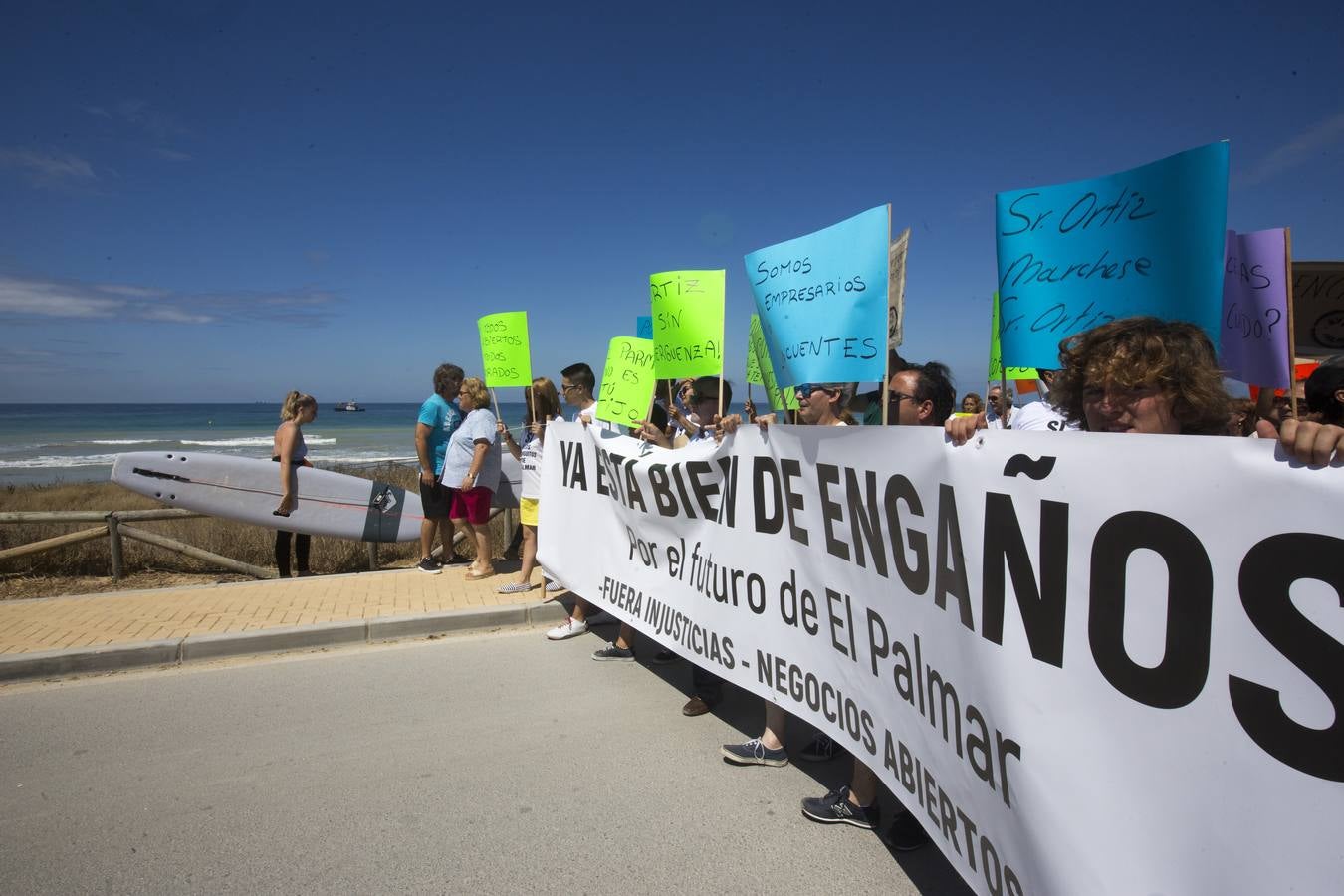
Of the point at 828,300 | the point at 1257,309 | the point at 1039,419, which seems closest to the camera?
the point at 1257,309

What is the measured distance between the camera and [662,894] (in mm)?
2664

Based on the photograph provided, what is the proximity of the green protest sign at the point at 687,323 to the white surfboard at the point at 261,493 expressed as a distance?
4.99 metres

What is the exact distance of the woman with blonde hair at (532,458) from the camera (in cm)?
629

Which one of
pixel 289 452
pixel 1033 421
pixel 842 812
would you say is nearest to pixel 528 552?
pixel 289 452

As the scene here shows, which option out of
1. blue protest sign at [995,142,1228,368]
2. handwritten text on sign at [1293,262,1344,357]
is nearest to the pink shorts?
blue protest sign at [995,142,1228,368]

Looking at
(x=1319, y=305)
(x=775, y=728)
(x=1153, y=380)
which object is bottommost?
(x=775, y=728)

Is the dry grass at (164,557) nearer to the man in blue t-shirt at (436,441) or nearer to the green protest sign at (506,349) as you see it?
the man in blue t-shirt at (436,441)

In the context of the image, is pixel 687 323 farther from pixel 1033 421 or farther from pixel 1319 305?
pixel 1319 305

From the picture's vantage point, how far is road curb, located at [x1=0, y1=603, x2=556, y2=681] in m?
4.87

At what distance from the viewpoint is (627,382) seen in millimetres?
5117

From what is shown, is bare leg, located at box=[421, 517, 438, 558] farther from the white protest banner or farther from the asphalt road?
the white protest banner

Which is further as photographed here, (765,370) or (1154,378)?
(765,370)

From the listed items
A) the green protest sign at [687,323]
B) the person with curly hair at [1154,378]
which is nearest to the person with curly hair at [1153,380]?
the person with curly hair at [1154,378]

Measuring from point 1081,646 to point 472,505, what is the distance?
5975 mm
